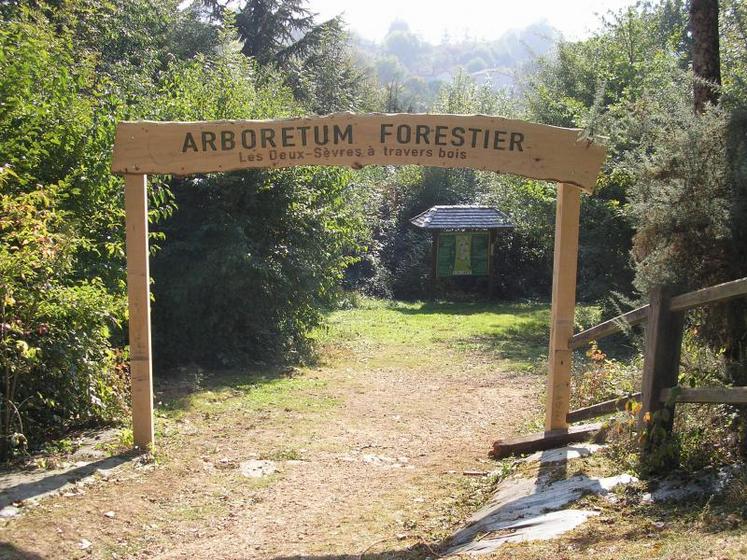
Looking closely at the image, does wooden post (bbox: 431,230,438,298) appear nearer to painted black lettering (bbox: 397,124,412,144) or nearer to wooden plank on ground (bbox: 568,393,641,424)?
wooden plank on ground (bbox: 568,393,641,424)

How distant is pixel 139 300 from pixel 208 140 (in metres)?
1.48

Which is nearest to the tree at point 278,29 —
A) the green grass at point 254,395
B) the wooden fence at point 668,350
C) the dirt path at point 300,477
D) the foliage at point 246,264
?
the foliage at point 246,264

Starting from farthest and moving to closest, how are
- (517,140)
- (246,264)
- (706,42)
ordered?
(246,264), (706,42), (517,140)

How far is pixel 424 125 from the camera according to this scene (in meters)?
6.27

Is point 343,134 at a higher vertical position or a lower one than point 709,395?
higher

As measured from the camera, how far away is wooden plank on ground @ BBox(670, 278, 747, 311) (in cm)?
428

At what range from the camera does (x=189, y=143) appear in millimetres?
6383

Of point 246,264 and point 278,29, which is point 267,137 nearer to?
point 246,264

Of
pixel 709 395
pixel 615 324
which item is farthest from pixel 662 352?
pixel 615 324

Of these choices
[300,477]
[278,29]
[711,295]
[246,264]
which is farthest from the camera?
[278,29]

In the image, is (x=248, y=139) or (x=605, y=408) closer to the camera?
(x=605, y=408)

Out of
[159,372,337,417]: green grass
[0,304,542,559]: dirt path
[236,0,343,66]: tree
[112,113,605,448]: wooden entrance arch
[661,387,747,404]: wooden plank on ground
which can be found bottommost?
[159,372,337,417]: green grass

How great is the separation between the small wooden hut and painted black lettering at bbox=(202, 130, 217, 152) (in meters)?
13.9

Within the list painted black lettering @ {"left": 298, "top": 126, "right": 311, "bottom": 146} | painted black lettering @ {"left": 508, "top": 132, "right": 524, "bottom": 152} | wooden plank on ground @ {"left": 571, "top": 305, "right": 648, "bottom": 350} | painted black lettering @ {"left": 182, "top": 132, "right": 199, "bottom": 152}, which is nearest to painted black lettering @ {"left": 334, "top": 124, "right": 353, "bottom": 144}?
painted black lettering @ {"left": 298, "top": 126, "right": 311, "bottom": 146}
